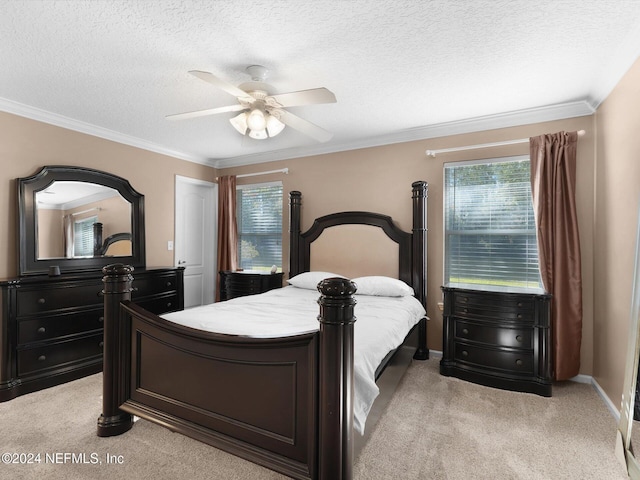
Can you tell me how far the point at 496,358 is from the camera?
2.88 m

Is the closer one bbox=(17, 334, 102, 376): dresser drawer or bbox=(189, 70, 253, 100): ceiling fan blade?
bbox=(189, 70, 253, 100): ceiling fan blade

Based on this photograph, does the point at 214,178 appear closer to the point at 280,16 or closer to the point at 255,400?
the point at 280,16

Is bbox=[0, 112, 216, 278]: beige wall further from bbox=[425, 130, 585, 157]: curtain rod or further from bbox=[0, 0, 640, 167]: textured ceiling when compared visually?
bbox=[425, 130, 585, 157]: curtain rod

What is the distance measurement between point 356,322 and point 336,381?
922 mm

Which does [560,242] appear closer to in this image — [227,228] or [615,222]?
[615,222]

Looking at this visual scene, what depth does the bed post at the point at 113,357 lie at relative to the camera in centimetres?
205

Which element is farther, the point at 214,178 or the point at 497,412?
the point at 214,178

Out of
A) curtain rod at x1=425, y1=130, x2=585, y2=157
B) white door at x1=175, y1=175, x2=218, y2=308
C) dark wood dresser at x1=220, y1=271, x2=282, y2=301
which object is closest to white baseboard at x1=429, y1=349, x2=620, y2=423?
curtain rod at x1=425, y1=130, x2=585, y2=157

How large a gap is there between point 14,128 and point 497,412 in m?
4.72

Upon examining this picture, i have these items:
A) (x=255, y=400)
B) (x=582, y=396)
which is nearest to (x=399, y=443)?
(x=255, y=400)

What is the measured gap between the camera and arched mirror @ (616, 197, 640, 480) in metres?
1.76

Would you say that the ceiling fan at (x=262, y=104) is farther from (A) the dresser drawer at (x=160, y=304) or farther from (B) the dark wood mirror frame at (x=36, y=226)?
(A) the dresser drawer at (x=160, y=304)

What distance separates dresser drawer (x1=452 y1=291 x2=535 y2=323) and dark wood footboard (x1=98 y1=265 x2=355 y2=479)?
2048 mm

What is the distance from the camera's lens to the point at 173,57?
7.42 ft
